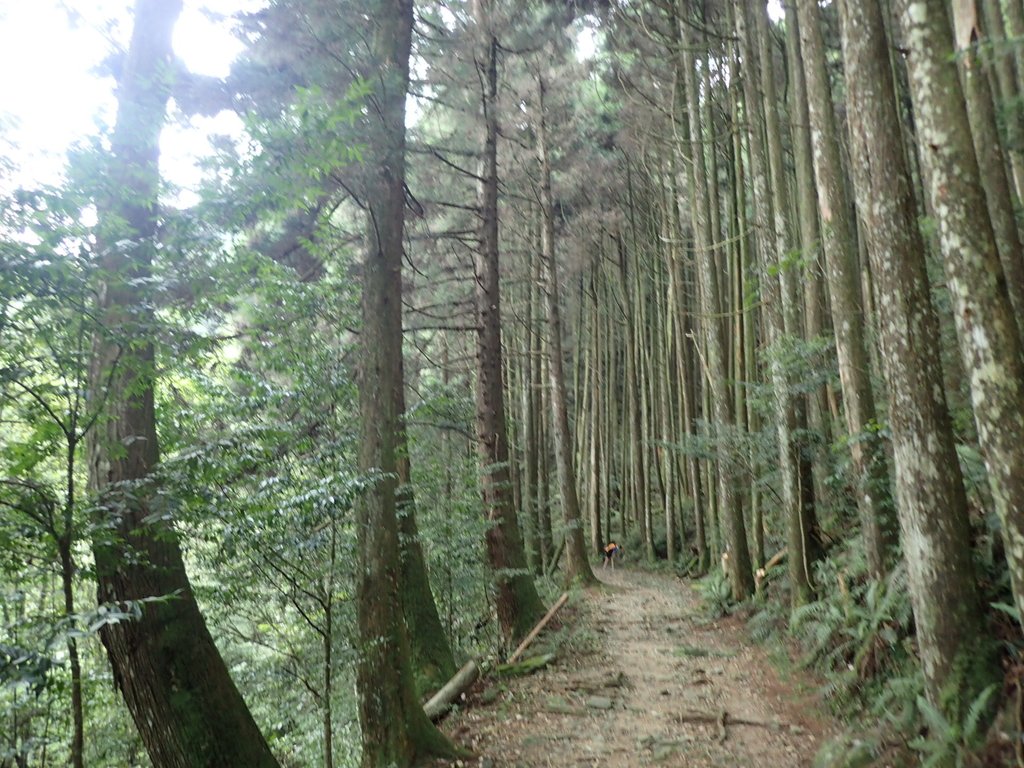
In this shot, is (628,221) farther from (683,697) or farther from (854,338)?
(683,697)

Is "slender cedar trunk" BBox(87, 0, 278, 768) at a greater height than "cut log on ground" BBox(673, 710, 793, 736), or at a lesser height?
greater

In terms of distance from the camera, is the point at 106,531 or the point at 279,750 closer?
the point at 106,531

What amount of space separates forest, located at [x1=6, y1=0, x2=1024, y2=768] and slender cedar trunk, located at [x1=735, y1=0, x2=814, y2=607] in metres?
0.05

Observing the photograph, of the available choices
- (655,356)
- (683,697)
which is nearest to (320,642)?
(683,697)

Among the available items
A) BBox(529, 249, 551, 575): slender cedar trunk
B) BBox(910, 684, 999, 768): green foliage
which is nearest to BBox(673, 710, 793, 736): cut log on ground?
BBox(910, 684, 999, 768): green foliage

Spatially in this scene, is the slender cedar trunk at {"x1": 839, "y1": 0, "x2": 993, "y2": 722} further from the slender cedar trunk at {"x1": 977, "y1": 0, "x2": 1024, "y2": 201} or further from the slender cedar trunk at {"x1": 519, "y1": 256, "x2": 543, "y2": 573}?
the slender cedar trunk at {"x1": 519, "y1": 256, "x2": 543, "y2": 573}

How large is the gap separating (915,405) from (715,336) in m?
6.14

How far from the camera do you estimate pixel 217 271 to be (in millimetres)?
4465

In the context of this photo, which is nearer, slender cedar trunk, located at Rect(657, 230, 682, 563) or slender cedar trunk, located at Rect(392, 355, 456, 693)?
slender cedar trunk, located at Rect(392, 355, 456, 693)

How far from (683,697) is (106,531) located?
523 cm

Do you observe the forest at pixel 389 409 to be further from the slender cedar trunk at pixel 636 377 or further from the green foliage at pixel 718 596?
the slender cedar trunk at pixel 636 377

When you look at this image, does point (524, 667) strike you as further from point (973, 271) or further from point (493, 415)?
point (973, 271)

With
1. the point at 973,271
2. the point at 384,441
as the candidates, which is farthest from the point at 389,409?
the point at 973,271

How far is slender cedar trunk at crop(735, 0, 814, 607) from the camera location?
7.64m
